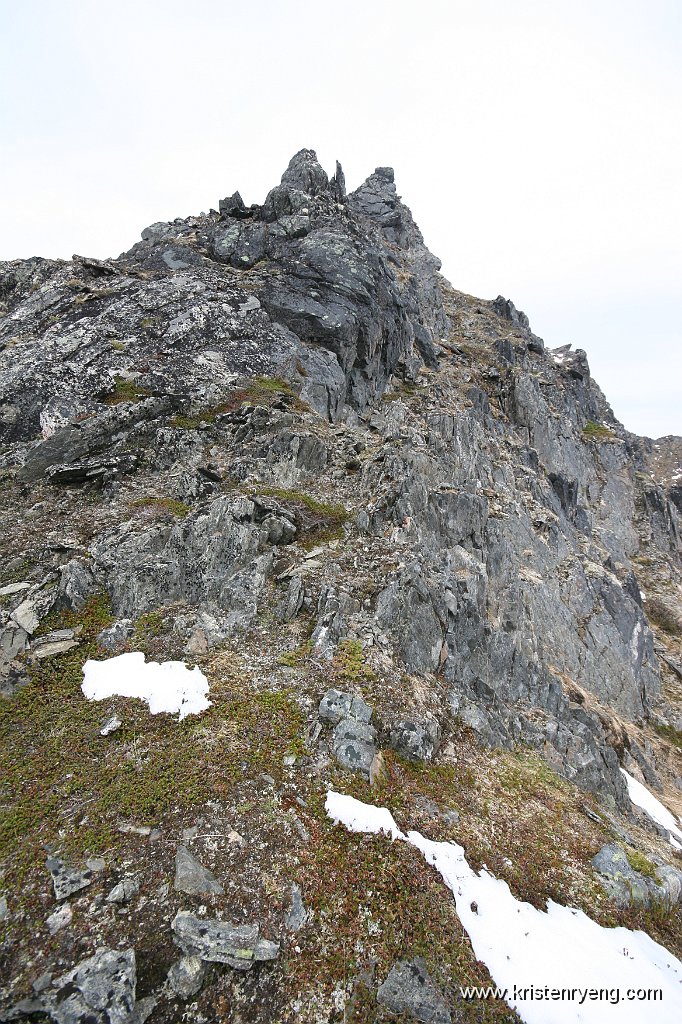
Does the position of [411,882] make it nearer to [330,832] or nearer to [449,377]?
[330,832]

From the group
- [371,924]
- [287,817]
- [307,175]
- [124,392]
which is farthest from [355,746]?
[307,175]

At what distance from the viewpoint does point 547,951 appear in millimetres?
9031

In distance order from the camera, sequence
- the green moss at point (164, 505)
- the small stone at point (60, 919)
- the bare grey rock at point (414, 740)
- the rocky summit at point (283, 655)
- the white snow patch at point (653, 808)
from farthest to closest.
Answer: the green moss at point (164, 505) < the white snow patch at point (653, 808) < the bare grey rock at point (414, 740) < the rocky summit at point (283, 655) < the small stone at point (60, 919)

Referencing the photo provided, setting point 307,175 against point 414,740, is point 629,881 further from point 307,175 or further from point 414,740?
point 307,175

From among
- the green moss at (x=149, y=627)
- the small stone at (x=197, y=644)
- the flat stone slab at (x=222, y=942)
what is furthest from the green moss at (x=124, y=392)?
the flat stone slab at (x=222, y=942)

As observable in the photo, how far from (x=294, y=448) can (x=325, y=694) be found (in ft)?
41.7

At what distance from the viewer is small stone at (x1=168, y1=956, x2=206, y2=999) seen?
7379mm

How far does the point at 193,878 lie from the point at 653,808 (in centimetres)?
1795

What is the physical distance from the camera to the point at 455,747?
1359cm

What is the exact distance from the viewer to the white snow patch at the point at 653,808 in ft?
57.5

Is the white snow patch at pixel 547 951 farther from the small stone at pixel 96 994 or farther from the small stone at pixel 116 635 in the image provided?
the small stone at pixel 116 635

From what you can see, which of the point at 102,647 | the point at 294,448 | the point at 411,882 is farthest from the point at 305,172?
the point at 411,882

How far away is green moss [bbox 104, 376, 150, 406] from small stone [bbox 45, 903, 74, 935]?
21546 mm

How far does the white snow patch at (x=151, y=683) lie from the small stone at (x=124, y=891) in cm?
391
